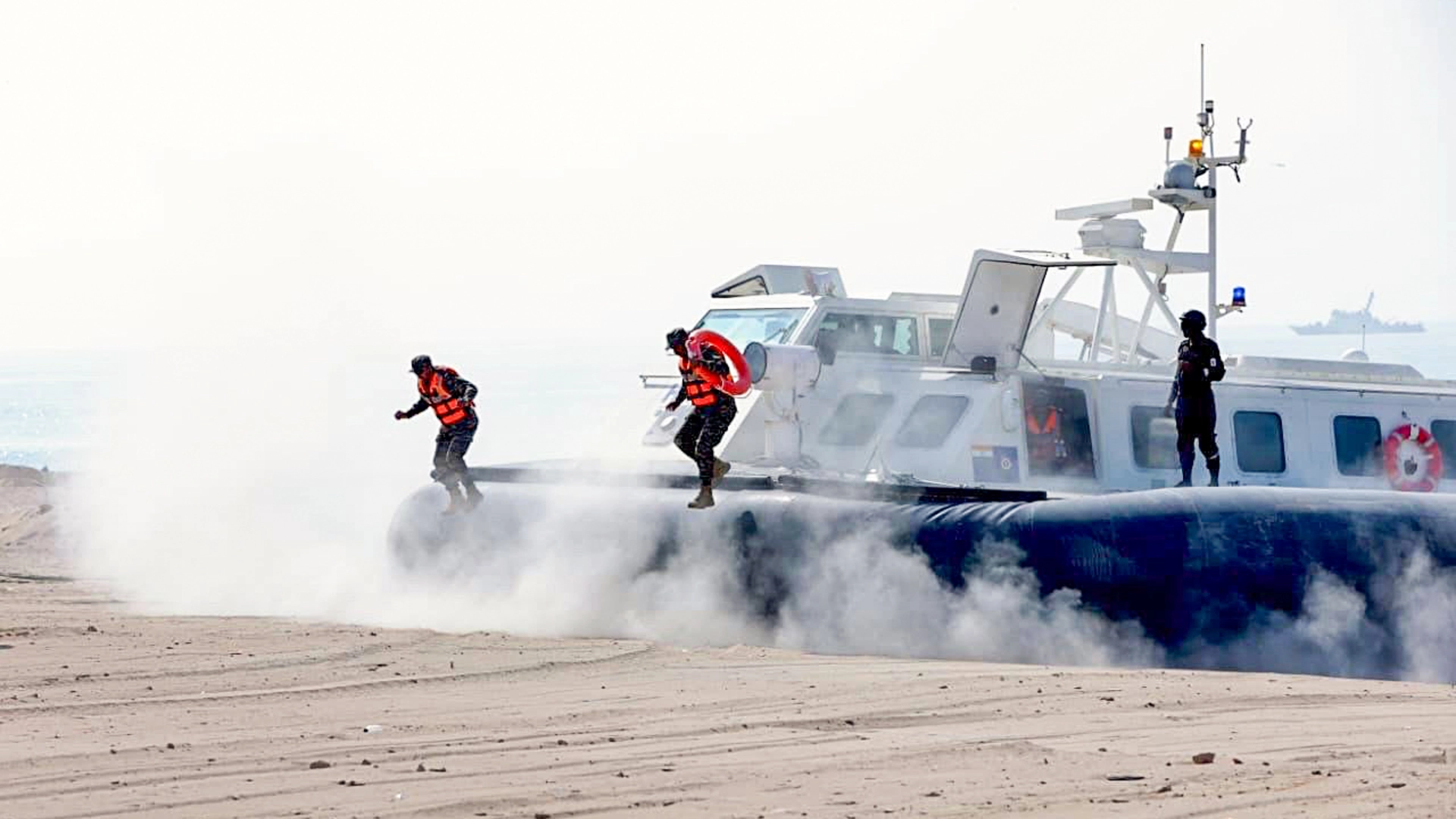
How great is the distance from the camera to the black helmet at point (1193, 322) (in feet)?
29.6

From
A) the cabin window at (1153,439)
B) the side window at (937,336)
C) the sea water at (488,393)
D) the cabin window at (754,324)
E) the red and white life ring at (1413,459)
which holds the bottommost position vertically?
the sea water at (488,393)

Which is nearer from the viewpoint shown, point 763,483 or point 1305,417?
point 763,483

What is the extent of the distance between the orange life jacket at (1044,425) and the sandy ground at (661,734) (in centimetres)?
229

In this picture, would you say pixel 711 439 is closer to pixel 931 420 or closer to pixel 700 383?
pixel 700 383

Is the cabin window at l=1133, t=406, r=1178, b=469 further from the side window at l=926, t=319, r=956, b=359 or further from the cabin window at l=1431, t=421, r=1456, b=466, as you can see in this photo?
the cabin window at l=1431, t=421, r=1456, b=466

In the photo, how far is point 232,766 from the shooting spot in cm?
529

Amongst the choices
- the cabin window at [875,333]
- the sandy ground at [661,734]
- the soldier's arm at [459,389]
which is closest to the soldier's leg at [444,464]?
the soldier's arm at [459,389]

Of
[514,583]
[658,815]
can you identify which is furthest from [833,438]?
[658,815]

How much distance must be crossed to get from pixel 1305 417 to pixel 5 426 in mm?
42115

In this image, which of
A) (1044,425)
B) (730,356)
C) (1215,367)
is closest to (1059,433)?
(1044,425)

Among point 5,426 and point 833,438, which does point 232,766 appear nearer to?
point 833,438

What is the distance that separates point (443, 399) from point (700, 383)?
1547mm

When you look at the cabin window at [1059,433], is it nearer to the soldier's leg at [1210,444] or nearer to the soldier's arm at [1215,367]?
the soldier's leg at [1210,444]

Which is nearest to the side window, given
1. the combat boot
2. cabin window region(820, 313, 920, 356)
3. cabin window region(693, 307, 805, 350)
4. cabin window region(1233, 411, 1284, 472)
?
cabin window region(820, 313, 920, 356)
